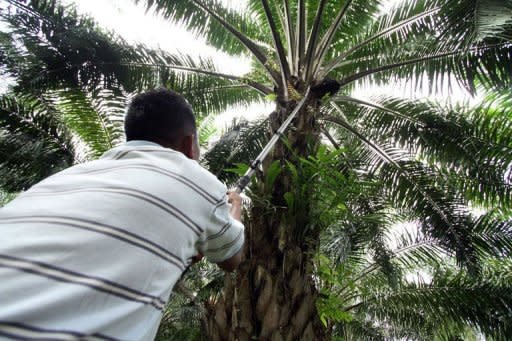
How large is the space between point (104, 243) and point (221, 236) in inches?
17.7

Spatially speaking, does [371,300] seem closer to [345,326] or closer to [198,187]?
[345,326]

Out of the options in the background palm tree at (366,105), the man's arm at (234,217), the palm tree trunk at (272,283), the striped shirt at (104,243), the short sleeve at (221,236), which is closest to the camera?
the striped shirt at (104,243)

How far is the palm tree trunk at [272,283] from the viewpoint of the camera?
92.4 inches

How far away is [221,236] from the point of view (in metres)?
1.29

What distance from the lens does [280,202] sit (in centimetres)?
287

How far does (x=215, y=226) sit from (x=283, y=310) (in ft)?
4.47

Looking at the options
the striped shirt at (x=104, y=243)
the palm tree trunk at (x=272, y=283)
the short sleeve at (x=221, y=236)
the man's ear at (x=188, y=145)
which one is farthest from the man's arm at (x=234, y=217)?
the palm tree trunk at (x=272, y=283)

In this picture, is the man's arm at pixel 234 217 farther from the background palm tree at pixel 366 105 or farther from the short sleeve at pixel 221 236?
the background palm tree at pixel 366 105

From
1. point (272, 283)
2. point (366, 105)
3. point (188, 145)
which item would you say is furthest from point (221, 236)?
point (366, 105)

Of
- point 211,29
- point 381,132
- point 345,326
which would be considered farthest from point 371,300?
point 211,29

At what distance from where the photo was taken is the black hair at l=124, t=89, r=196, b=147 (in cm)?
145

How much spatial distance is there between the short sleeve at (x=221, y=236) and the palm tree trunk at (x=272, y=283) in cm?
111

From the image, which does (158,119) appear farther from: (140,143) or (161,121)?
(140,143)

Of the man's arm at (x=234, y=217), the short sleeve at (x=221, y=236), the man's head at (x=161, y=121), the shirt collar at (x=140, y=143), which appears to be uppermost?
the man's head at (x=161, y=121)
